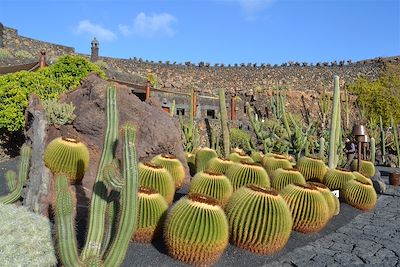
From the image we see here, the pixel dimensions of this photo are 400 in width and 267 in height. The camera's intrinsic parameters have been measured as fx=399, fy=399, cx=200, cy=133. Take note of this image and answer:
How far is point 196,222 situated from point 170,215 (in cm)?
34

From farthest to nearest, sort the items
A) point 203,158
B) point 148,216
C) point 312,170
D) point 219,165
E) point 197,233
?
point 203,158, point 312,170, point 219,165, point 148,216, point 197,233

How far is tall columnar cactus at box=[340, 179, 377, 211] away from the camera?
669 cm

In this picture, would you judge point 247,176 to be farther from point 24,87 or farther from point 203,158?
point 24,87

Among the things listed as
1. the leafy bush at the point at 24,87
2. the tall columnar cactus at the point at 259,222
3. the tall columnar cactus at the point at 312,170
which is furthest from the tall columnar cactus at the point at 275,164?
the leafy bush at the point at 24,87

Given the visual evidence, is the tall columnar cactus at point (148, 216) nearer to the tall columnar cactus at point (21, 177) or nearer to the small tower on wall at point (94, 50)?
the tall columnar cactus at point (21, 177)

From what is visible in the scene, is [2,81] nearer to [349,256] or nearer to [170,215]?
[170,215]

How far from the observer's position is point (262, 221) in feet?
14.3

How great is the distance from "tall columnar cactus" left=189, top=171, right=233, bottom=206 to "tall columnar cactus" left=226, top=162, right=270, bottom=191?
0.47 m

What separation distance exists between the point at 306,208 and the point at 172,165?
2.04 m

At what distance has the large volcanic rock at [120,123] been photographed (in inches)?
237

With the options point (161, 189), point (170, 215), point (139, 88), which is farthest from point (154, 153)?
point (139, 88)

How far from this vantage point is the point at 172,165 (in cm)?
602

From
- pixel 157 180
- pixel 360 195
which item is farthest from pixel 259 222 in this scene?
pixel 360 195

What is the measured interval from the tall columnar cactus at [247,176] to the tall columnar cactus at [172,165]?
2.47ft
